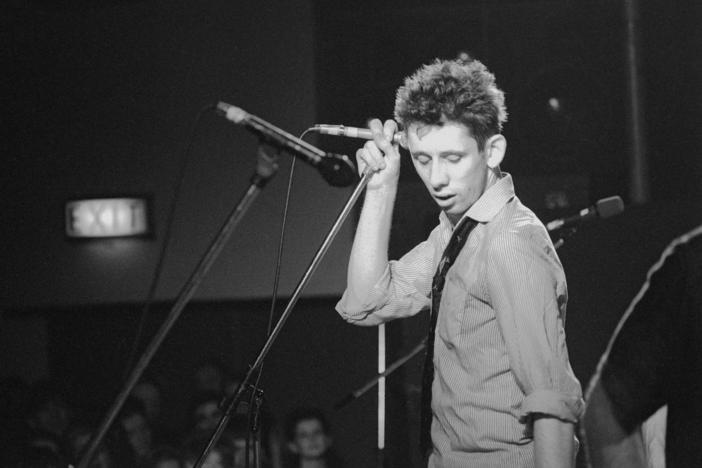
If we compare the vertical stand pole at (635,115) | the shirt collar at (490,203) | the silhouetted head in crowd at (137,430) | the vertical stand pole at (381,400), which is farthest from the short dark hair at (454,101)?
the silhouetted head in crowd at (137,430)

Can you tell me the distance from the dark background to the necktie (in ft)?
7.38

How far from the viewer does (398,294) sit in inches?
76.7

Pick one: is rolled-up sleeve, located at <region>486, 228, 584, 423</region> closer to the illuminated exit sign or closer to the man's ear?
the man's ear

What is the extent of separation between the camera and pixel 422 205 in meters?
3.85

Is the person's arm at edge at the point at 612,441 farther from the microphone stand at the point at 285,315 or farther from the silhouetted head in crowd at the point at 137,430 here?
the silhouetted head in crowd at the point at 137,430

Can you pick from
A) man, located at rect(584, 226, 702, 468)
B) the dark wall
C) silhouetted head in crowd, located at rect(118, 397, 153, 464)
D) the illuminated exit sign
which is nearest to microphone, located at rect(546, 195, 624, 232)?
man, located at rect(584, 226, 702, 468)

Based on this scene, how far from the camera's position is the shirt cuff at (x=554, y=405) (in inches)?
57.8

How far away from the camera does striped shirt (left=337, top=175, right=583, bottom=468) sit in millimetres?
1504

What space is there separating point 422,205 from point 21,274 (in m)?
2.15

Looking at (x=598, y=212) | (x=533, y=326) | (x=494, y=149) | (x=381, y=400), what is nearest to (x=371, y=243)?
(x=494, y=149)

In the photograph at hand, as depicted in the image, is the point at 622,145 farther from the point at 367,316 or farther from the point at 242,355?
the point at 367,316

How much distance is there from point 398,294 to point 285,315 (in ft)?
1.07

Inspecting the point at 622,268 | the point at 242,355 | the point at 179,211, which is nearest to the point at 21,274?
the point at 179,211

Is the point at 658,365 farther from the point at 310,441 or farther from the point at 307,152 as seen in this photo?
the point at 310,441
